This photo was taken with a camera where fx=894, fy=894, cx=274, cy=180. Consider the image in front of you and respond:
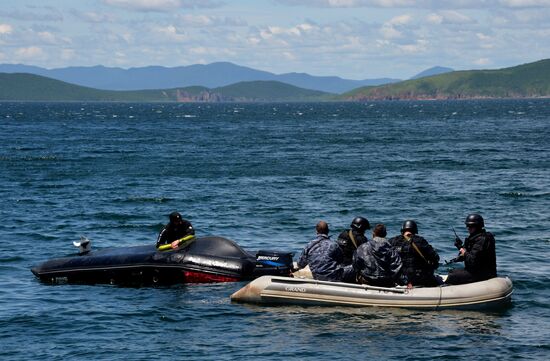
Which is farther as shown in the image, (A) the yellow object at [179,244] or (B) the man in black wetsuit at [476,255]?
(A) the yellow object at [179,244]

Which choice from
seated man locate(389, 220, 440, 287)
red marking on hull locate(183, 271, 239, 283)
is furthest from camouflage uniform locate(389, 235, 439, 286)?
red marking on hull locate(183, 271, 239, 283)

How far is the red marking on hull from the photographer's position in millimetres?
24734

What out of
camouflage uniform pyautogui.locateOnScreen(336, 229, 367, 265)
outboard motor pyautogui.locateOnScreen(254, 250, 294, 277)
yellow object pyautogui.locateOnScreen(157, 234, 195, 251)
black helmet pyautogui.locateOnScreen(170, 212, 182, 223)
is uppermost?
black helmet pyautogui.locateOnScreen(170, 212, 182, 223)

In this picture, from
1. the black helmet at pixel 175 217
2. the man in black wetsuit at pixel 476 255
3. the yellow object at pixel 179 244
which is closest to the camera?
the man in black wetsuit at pixel 476 255

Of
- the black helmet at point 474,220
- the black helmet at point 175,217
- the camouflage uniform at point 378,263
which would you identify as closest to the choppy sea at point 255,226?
the camouflage uniform at point 378,263

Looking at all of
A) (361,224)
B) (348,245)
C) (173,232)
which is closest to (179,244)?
(173,232)

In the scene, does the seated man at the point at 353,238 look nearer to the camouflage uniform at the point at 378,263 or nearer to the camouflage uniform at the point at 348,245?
the camouflage uniform at the point at 348,245

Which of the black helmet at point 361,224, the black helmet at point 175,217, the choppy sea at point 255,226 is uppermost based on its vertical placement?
the black helmet at point 361,224

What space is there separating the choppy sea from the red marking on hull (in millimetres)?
329

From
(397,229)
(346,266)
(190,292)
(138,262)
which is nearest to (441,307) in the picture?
(346,266)

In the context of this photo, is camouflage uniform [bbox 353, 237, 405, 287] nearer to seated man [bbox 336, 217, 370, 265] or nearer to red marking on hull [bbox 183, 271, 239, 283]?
seated man [bbox 336, 217, 370, 265]

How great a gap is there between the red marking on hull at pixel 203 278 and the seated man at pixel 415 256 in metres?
5.23

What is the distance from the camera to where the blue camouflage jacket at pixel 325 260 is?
870 inches

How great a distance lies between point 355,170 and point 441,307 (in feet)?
127
